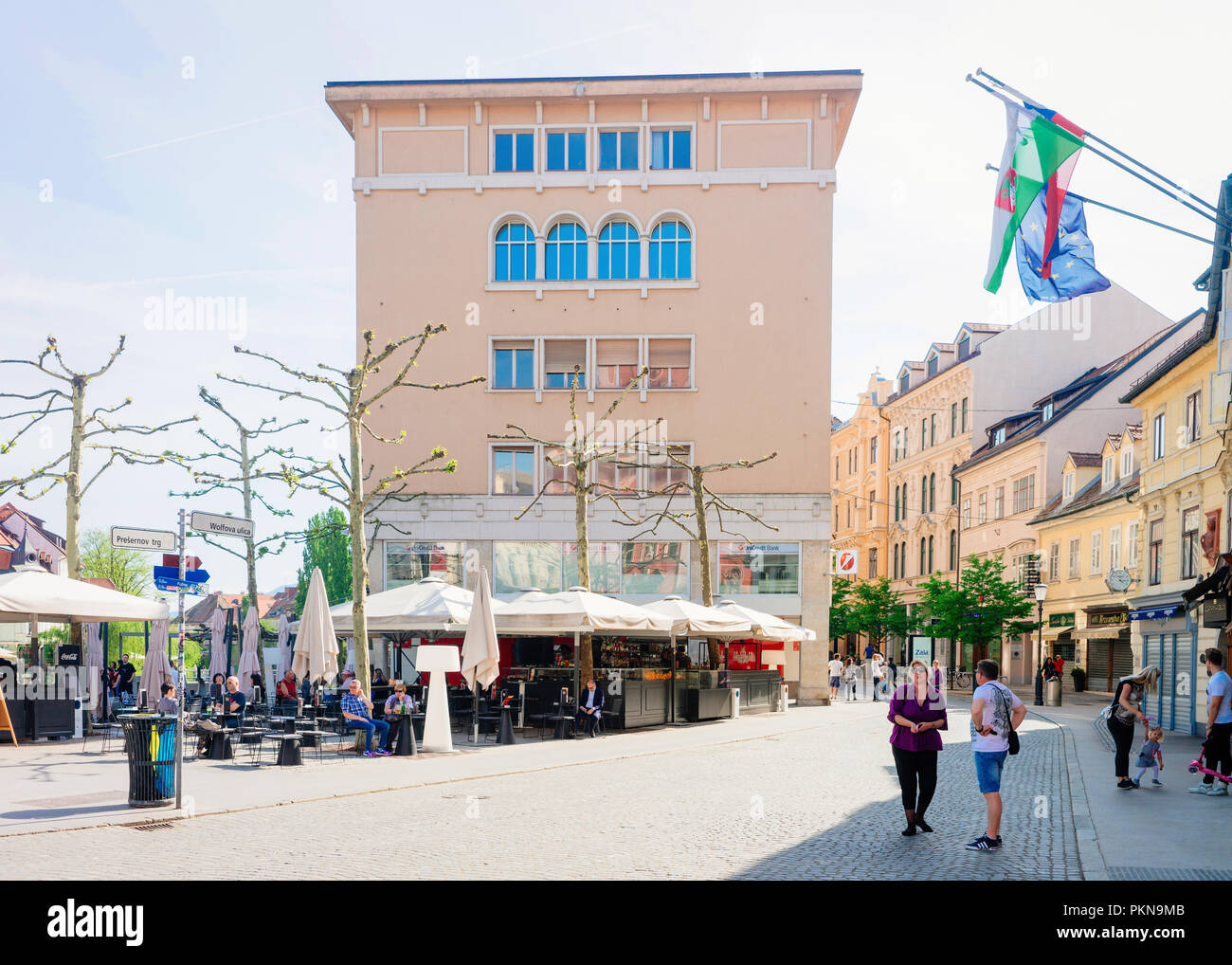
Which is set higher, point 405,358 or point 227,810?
point 405,358

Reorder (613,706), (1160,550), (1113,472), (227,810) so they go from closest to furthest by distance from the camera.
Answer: (227,810) < (613,706) < (1160,550) < (1113,472)

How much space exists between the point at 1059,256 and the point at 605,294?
29.0 m

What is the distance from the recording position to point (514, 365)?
42.2m

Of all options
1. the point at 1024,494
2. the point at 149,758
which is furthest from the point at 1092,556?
the point at 149,758

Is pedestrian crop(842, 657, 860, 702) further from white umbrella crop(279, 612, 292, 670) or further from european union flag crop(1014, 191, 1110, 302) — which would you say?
european union flag crop(1014, 191, 1110, 302)

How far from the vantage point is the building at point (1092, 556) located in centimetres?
4612

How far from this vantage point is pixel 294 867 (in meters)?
9.95

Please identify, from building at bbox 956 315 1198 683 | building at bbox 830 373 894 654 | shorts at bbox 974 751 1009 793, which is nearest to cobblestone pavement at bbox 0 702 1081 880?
shorts at bbox 974 751 1009 793

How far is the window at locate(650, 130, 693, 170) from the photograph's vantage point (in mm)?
42219

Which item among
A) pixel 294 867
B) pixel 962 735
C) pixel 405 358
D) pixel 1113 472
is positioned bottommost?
pixel 962 735

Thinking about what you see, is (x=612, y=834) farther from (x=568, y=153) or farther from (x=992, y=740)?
(x=568, y=153)
